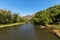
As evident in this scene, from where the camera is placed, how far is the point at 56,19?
93.4m

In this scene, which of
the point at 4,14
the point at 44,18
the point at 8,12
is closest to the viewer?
the point at 44,18

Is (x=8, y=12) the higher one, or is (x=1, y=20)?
(x=8, y=12)

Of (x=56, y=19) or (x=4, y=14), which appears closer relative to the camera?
(x=4, y=14)

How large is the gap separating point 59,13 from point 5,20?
42079mm

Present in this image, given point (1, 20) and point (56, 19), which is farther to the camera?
point (56, 19)

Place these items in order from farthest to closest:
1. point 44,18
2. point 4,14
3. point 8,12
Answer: point 8,12
point 4,14
point 44,18

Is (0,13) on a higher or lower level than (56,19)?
higher

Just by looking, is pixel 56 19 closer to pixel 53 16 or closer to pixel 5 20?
pixel 53 16

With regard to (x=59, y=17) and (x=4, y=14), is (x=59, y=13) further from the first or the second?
(x=4, y=14)

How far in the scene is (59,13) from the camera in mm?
82375

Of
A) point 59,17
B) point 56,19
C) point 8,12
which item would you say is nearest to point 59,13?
point 59,17

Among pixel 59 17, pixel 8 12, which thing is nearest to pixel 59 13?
pixel 59 17

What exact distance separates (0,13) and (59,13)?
1691 inches

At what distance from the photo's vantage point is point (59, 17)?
→ 86.4 metres
